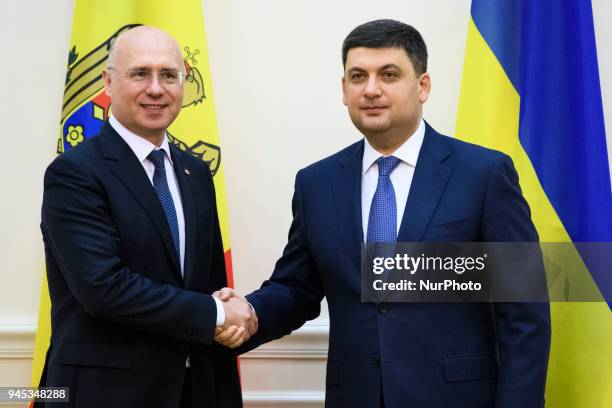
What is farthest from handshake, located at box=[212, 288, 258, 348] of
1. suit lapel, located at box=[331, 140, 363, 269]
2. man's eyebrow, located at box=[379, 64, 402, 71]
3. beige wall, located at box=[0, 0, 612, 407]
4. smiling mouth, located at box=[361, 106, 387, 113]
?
beige wall, located at box=[0, 0, 612, 407]

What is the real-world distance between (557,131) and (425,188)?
3.18ft

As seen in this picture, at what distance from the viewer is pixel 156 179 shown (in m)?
2.43

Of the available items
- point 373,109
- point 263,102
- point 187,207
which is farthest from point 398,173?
point 263,102

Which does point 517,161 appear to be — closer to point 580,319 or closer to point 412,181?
point 580,319

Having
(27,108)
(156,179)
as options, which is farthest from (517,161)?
(27,108)

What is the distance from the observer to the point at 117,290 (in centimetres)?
224

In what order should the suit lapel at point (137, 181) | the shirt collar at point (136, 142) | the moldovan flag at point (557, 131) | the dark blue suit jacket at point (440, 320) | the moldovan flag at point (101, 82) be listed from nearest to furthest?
the dark blue suit jacket at point (440, 320) < the suit lapel at point (137, 181) < the shirt collar at point (136, 142) < the moldovan flag at point (557, 131) < the moldovan flag at point (101, 82)

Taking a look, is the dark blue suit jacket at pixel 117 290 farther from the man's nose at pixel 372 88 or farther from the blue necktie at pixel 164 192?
the man's nose at pixel 372 88

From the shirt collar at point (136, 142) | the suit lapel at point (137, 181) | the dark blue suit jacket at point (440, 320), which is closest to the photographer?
the dark blue suit jacket at point (440, 320)

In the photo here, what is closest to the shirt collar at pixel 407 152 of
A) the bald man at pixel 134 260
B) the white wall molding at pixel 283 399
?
the bald man at pixel 134 260

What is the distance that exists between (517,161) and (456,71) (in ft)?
2.05

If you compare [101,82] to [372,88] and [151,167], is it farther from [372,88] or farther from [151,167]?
[372,88]

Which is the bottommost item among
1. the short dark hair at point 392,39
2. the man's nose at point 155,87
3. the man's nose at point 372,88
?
the man's nose at point 372,88

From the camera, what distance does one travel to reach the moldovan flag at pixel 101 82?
3104 millimetres
